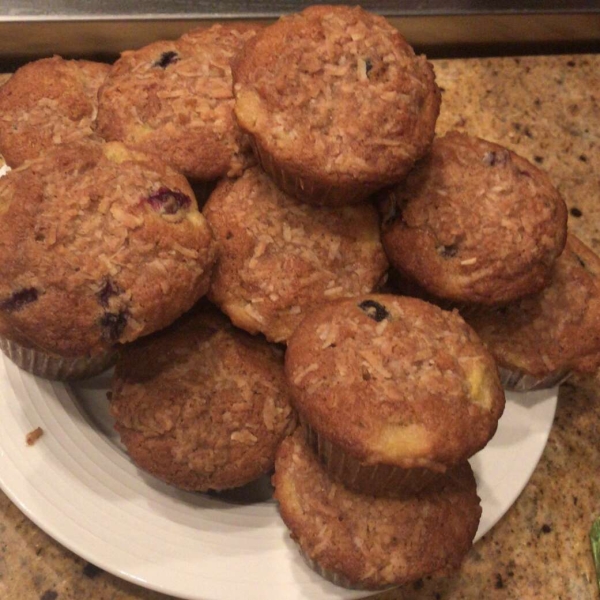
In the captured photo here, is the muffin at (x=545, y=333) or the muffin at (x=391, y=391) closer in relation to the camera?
the muffin at (x=391, y=391)

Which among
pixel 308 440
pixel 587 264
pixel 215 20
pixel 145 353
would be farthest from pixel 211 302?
pixel 215 20

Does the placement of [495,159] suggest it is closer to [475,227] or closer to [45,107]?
[475,227]

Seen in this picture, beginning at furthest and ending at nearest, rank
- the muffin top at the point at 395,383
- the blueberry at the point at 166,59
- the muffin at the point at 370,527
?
the blueberry at the point at 166,59 → the muffin at the point at 370,527 → the muffin top at the point at 395,383

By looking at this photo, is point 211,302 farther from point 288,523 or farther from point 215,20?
point 215,20

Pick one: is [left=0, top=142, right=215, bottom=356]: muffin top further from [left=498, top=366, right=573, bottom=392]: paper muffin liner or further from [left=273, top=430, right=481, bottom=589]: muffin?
[left=498, top=366, right=573, bottom=392]: paper muffin liner

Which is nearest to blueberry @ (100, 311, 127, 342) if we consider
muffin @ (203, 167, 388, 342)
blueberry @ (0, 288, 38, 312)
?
blueberry @ (0, 288, 38, 312)

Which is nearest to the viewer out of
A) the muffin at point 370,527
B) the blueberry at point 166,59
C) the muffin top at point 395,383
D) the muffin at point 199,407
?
the muffin top at point 395,383

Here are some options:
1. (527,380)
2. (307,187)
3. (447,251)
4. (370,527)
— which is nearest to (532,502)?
(527,380)

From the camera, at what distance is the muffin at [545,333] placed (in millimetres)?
1495

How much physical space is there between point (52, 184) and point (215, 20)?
1.16m

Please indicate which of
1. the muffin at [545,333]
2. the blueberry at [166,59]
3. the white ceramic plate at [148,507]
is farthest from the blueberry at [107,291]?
the muffin at [545,333]

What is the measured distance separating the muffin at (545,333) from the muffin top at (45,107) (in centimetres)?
102

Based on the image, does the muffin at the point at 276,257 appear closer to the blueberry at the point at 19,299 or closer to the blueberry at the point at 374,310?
the blueberry at the point at 374,310

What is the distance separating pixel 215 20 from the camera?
2.12m
